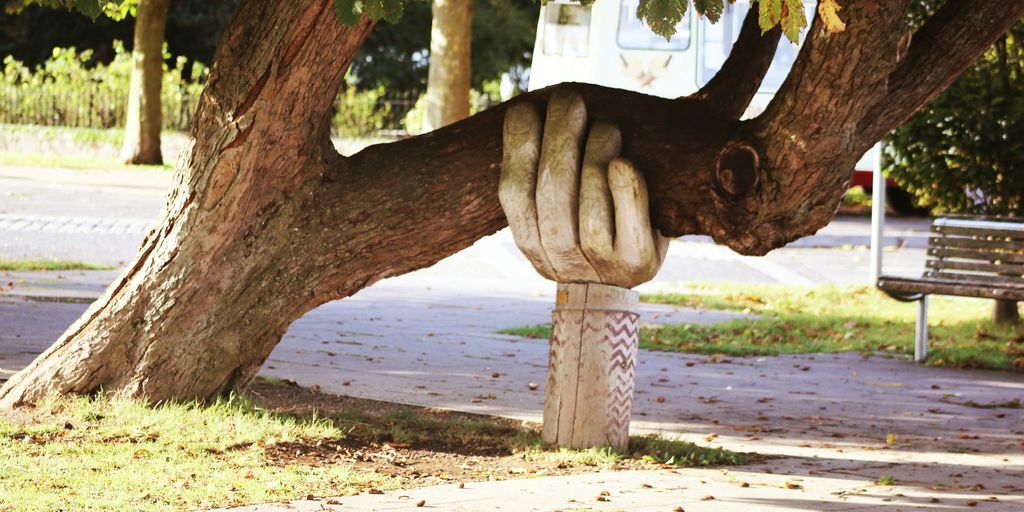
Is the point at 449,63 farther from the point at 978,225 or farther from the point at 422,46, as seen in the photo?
the point at 978,225


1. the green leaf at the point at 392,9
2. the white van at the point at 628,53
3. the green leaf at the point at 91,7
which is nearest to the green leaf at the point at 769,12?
the green leaf at the point at 392,9

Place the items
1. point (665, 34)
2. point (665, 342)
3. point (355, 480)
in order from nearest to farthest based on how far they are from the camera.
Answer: point (665, 34) < point (355, 480) < point (665, 342)

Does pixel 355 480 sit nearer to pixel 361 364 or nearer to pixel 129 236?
pixel 361 364

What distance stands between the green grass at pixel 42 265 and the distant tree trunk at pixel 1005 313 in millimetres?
8098

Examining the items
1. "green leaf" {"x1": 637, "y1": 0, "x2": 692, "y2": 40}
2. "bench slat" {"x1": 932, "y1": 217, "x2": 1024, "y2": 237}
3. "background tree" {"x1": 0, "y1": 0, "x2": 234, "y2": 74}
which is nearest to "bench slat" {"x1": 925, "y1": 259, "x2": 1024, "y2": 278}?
"bench slat" {"x1": 932, "y1": 217, "x2": 1024, "y2": 237}

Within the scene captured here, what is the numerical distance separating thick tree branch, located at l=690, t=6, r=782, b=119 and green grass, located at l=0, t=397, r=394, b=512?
2.32 metres

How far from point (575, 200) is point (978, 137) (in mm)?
6325

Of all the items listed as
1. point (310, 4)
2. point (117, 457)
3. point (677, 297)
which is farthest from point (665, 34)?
point (677, 297)

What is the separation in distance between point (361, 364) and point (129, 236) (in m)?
7.99

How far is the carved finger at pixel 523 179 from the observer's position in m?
6.16

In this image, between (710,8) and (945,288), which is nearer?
(710,8)

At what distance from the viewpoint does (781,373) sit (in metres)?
9.51

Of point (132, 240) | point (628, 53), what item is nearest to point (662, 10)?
point (132, 240)

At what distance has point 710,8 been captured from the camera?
5.25m
